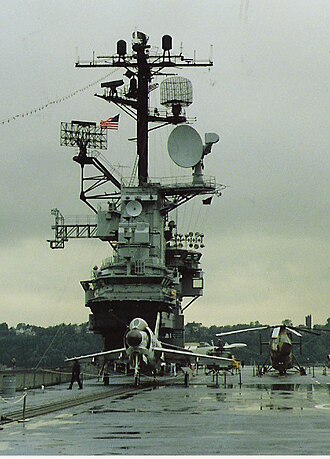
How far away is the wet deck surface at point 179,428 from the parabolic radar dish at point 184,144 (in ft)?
114

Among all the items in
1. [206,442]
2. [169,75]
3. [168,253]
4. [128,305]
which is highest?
[169,75]

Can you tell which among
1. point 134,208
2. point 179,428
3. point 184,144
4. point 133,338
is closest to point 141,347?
point 133,338

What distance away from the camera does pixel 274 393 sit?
1518 inches

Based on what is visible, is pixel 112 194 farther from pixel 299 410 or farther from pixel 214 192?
pixel 299 410

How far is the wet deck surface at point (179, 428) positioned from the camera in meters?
17.0

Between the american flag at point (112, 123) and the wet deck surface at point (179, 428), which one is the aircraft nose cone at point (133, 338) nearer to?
the wet deck surface at point (179, 428)

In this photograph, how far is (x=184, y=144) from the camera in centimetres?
6681

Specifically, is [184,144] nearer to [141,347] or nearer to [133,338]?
[141,347]

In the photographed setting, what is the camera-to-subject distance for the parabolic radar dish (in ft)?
219

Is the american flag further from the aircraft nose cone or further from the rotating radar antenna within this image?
the aircraft nose cone

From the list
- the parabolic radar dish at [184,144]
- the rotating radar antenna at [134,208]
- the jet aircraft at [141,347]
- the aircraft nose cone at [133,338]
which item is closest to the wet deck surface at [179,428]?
the aircraft nose cone at [133,338]

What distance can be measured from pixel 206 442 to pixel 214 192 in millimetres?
54740

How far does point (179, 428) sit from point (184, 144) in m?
47.0

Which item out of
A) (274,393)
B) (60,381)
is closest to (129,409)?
(274,393)
